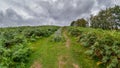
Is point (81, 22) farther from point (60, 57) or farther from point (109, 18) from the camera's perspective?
point (60, 57)

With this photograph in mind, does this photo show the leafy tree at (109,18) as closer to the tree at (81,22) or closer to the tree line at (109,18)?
the tree line at (109,18)

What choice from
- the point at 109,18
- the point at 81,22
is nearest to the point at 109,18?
the point at 109,18

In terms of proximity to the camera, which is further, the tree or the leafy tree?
the tree

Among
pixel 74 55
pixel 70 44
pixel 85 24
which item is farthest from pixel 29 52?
pixel 85 24

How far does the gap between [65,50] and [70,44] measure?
664 cm

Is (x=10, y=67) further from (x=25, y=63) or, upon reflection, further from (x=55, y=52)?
(x=55, y=52)

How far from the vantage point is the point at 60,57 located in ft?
134

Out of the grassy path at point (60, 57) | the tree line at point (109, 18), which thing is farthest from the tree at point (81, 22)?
the grassy path at point (60, 57)

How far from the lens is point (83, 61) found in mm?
38438

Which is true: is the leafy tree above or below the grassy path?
above

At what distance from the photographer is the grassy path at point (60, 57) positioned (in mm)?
36625

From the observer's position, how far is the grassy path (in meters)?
36.6

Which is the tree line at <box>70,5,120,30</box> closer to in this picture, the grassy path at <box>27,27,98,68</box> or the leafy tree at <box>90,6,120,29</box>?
the leafy tree at <box>90,6,120,29</box>

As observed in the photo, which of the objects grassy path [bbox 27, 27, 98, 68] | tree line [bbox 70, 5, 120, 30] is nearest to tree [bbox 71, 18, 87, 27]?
tree line [bbox 70, 5, 120, 30]
